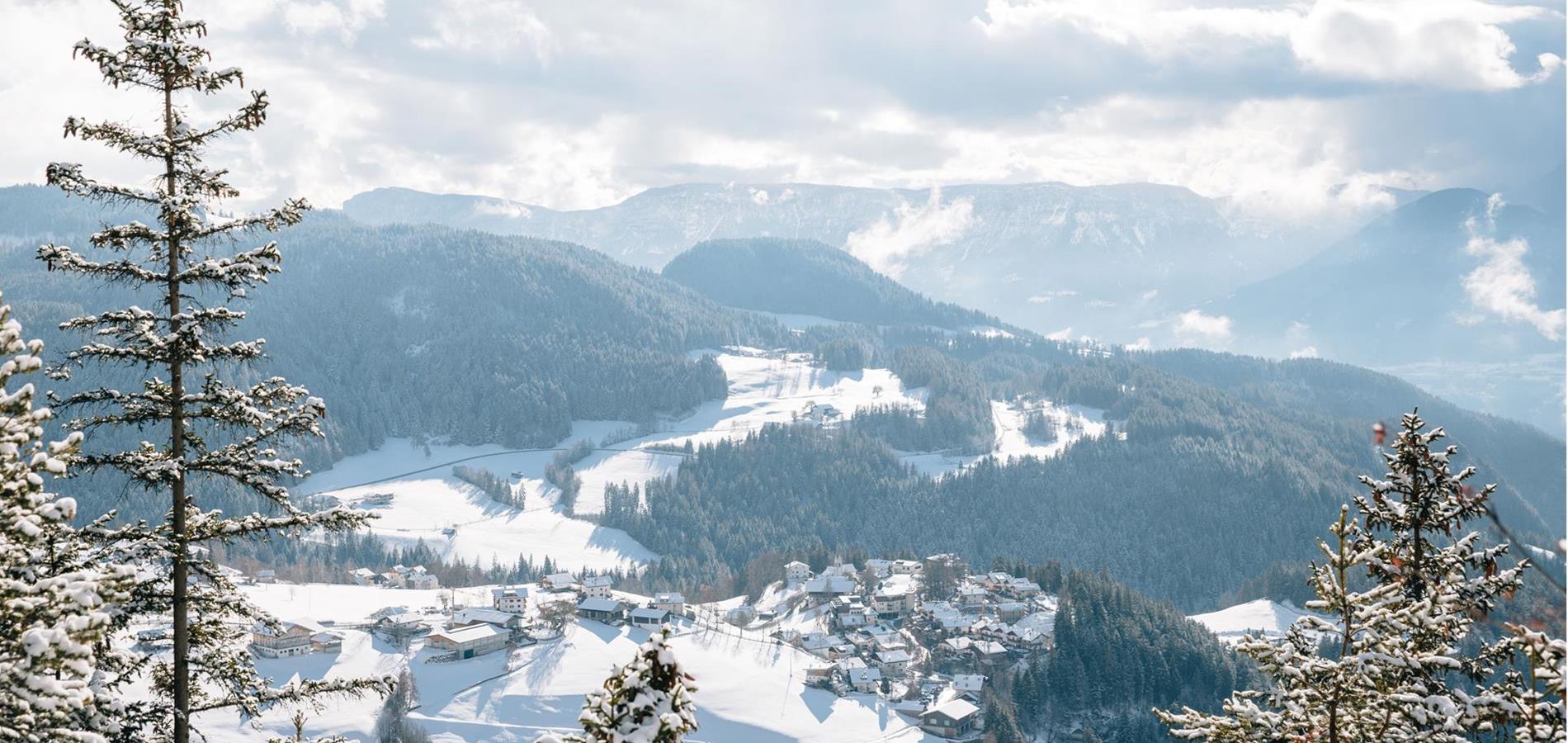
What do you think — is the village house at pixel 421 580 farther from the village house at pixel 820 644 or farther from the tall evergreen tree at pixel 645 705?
the tall evergreen tree at pixel 645 705

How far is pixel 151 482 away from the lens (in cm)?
1439

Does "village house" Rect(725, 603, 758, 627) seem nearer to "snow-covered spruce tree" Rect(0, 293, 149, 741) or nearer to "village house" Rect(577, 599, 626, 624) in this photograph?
"village house" Rect(577, 599, 626, 624)

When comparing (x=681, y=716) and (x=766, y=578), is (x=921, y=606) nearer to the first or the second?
(x=766, y=578)

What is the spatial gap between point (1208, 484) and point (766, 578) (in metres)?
90.9

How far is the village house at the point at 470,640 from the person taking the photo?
93312 mm

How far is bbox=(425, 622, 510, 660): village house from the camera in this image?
93.3m

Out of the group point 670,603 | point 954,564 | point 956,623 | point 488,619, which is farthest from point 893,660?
point 488,619

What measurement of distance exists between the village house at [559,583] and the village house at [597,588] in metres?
1.49

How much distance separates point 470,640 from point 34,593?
87.6 meters

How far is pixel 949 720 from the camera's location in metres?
82.9

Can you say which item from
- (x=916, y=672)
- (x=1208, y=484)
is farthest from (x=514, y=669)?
(x=1208, y=484)

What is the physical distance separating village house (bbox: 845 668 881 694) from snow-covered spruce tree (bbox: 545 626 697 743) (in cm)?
8167

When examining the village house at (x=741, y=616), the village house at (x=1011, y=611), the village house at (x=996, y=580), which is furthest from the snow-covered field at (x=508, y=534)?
the village house at (x=1011, y=611)

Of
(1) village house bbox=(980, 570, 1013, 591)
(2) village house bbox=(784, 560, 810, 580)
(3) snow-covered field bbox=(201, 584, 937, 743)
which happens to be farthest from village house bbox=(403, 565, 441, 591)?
(1) village house bbox=(980, 570, 1013, 591)
